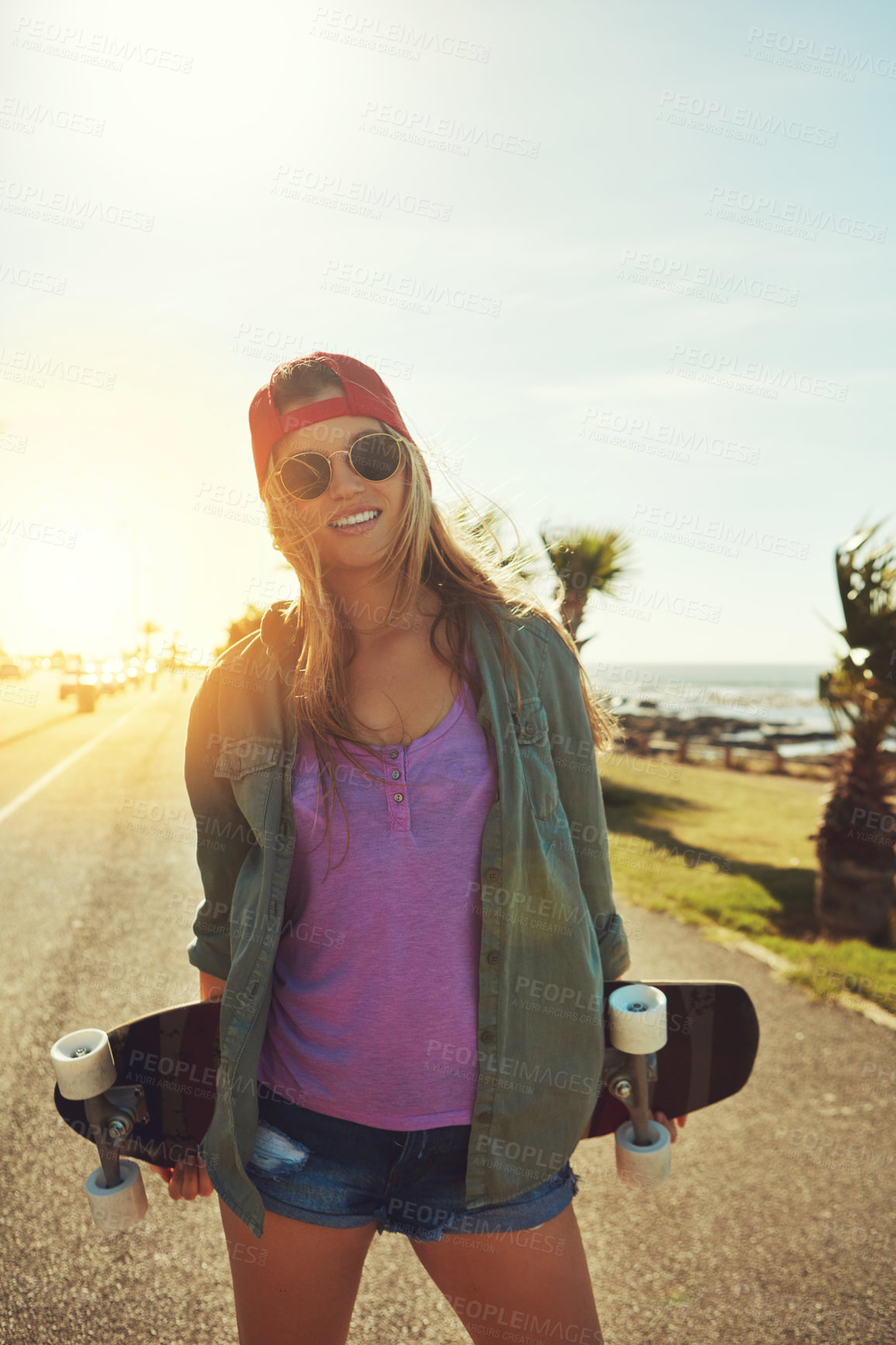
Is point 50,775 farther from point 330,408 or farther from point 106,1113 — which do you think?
point 330,408

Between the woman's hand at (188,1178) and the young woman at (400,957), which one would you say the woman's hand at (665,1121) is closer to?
the young woman at (400,957)

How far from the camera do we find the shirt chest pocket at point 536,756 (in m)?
1.83

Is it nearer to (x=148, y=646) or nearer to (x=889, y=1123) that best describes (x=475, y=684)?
(x=889, y=1123)

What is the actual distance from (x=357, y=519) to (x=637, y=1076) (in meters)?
1.38

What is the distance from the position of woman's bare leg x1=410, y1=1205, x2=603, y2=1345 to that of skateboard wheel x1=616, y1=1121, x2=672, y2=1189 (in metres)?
0.23

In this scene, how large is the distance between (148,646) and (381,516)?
8164 centimetres

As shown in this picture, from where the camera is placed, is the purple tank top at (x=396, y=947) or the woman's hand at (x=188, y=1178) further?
the woman's hand at (x=188, y=1178)

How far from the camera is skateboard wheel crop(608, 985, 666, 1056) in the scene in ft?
5.86

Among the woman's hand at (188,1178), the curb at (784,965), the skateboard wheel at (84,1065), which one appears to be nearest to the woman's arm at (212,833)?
the skateboard wheel at (84,1065)

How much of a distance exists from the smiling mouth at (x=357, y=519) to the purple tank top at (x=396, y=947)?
0.57 metres

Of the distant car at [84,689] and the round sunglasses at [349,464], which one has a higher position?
the round sunglasses at [349,464]

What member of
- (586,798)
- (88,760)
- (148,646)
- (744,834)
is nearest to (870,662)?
(744,834)

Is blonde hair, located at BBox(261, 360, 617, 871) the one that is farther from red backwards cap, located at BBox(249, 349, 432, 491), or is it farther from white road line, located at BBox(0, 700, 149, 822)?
white road line, located at BBox(0, 700, 149, 822)

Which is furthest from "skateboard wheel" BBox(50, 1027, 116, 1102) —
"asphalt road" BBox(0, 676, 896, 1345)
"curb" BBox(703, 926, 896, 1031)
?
"curb" BBox(703, 926, 896, 1031)
